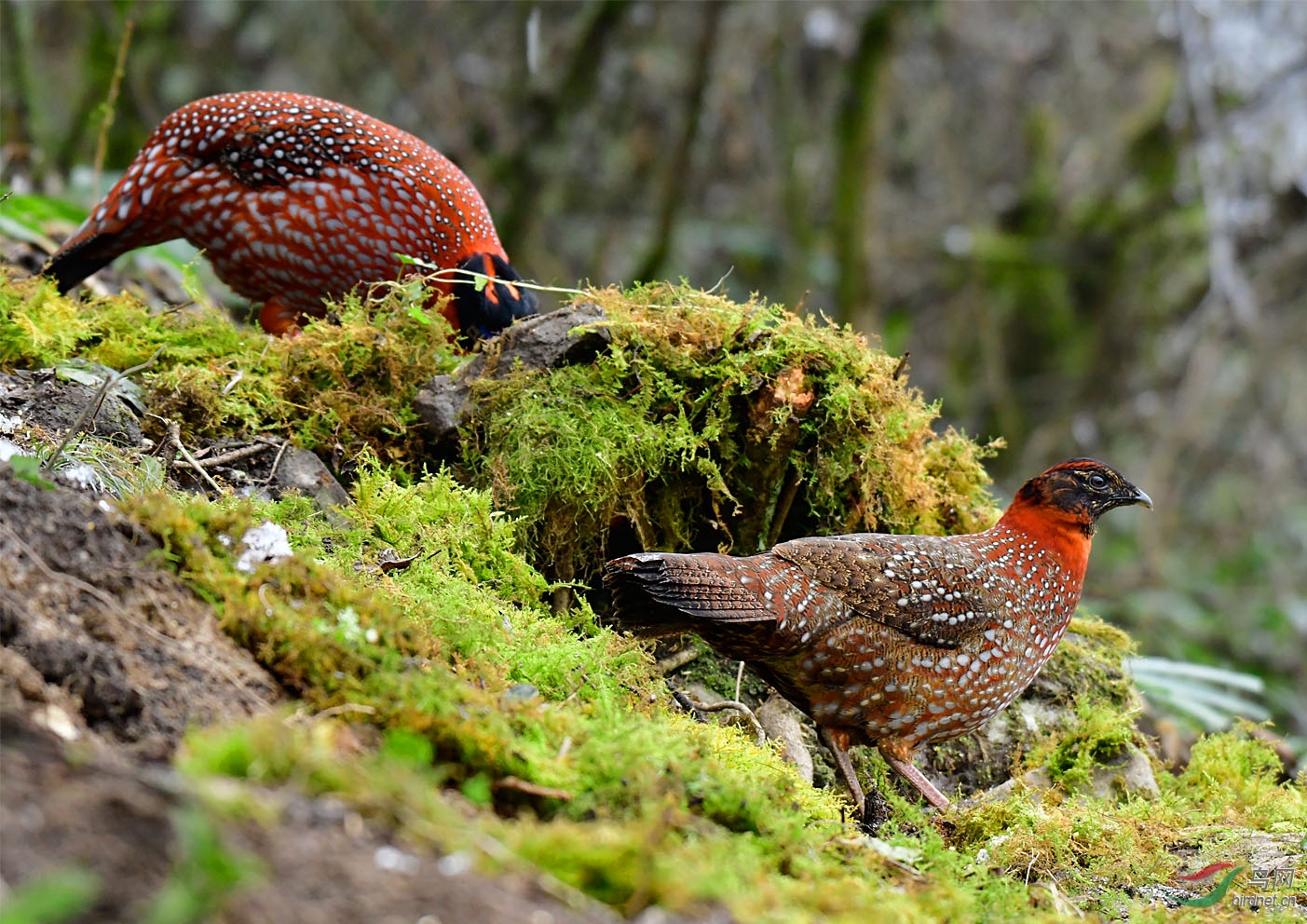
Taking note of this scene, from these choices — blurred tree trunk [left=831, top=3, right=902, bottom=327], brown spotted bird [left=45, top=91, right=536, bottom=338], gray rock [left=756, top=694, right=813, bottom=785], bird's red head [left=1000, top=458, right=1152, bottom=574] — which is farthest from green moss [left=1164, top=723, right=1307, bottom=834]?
blurred tree trunk [left=831, top=3, right=902, bottom=327]

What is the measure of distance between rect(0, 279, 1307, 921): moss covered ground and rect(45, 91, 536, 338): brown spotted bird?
0.55m

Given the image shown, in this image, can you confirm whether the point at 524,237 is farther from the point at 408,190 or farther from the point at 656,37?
the point at 408,190

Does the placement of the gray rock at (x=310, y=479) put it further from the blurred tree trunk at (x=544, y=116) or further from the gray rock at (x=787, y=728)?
the blurred tree trunk at (x=544, y=116)

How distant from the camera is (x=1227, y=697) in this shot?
6078 millimetres

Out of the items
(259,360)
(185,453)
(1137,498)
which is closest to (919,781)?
(1137,498)

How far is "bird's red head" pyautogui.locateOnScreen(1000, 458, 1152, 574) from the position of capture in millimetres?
4676

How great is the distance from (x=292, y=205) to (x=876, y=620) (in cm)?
350

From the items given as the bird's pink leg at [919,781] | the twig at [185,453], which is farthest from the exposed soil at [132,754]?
the bird's pink leg at [919,781]

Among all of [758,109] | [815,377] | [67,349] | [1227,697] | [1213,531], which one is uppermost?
[758,109]

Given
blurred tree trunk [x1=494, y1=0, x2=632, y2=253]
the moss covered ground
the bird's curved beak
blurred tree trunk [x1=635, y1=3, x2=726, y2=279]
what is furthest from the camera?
blurred tree trunk [x1=494, y1=0, x2=632, y2=253]

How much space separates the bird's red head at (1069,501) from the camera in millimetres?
4676

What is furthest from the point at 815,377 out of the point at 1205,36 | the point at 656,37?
the point at 656,37

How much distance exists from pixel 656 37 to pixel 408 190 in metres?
6.96

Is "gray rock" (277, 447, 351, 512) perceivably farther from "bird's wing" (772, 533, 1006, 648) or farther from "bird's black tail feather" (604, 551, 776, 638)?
"bird's wing" (772, 533, 1006, 648)
